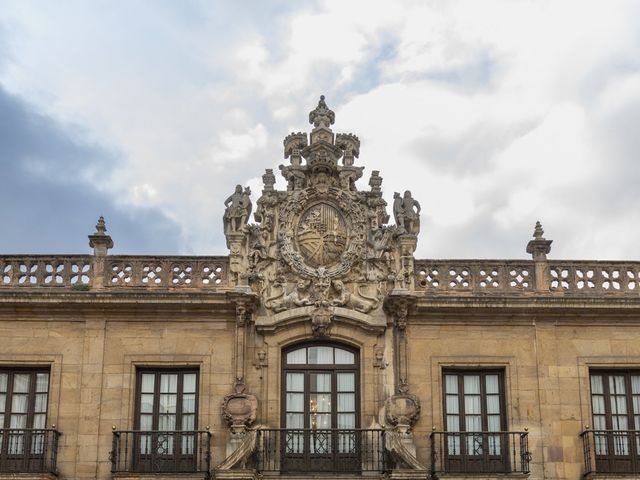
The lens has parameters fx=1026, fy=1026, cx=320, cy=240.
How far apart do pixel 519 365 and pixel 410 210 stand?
386 centimetres

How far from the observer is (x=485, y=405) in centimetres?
2059

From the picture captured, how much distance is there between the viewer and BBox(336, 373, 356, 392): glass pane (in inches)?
813

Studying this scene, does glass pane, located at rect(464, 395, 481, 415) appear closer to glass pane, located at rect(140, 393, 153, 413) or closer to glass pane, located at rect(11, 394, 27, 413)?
glass pane, located at rect(140, 393, 153, 413)

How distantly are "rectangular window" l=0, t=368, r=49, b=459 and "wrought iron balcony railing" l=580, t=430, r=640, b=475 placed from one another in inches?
416

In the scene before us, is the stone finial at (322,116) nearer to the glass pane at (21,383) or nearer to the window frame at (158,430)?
the window frame at (158,430)

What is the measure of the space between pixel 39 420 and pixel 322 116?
28.2 ft

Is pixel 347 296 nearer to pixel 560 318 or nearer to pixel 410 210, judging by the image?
pixel 410 210

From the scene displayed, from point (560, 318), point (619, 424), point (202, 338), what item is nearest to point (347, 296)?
point (202, 338)

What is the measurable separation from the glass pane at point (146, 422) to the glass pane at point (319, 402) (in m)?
3.17

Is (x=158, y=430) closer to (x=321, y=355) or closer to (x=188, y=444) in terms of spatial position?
(x=188, y=444)

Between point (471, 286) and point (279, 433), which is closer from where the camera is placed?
point (279, 433)

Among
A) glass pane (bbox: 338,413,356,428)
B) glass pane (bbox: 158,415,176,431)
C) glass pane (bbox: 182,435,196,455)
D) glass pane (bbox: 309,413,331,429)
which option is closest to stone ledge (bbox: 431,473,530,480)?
glass pane (bbox: 338,413,356,428)

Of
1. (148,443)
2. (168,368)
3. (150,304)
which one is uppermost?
(150,304)

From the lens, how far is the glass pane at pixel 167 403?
20.4 metres
